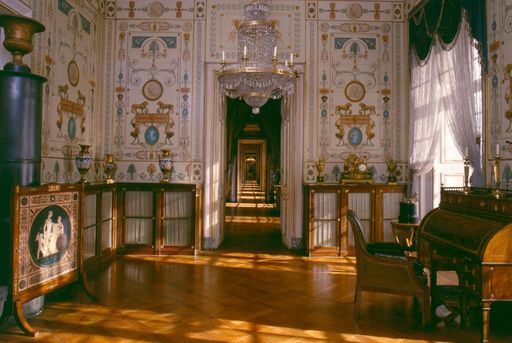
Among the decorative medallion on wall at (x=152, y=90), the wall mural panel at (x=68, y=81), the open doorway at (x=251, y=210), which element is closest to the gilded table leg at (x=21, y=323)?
the wall mural panel at (x=68, y=81)

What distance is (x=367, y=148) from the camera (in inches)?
241

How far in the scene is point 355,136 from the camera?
241 inches

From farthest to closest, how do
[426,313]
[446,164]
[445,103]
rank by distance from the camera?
[446,164] < [445,103] < [426,313]

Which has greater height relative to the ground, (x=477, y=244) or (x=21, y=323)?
(x=477, y=244)

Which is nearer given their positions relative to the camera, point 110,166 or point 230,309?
point 230,309

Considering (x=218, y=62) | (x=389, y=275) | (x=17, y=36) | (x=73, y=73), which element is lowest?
(x=389, y=275)

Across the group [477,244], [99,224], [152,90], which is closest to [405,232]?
[477,244]

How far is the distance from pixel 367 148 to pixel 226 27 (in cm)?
294

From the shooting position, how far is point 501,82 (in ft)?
12.3

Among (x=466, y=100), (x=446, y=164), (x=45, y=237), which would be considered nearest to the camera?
(x=45, y=237)

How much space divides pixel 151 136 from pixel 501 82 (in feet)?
15.3

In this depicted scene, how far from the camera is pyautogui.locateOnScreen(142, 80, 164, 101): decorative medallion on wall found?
6.11 meters

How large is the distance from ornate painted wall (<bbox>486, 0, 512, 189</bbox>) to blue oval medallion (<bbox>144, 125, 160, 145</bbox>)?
177 inches

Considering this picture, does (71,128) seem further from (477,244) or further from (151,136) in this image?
(477,244)
